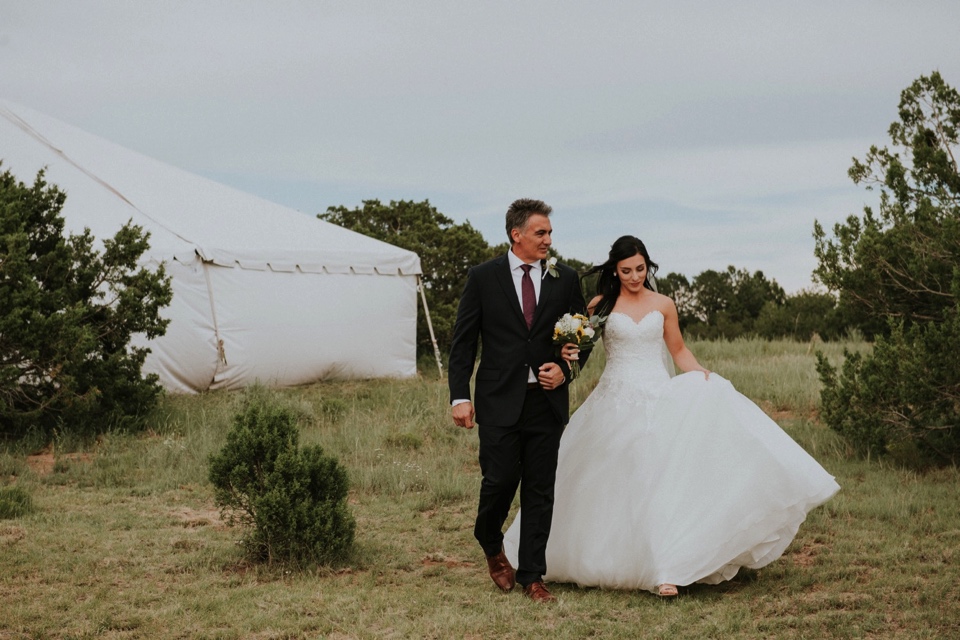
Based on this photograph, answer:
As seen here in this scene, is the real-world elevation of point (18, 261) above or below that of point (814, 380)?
above

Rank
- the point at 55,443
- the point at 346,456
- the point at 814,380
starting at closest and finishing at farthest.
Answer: the point at 346,456
the point at 55,443
the point at 814,380

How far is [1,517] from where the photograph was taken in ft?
23.2

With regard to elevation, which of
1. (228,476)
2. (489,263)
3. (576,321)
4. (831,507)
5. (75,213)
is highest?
(75,213)

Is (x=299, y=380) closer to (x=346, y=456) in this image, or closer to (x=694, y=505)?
(x=346, y=456)

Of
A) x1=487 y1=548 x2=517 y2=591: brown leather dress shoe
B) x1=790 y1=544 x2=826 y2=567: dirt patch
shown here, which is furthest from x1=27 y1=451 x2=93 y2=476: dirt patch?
x1=790 y1=544 x2=826 y2=567: dirt patch

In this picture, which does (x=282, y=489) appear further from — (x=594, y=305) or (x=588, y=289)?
(x=588, y=289)

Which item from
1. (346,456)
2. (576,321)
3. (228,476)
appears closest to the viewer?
(576,321)

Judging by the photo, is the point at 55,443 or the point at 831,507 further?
the point at 55,443

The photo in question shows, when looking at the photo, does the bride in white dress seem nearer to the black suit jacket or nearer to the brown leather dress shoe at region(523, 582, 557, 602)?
the brown leather dress shoe at region(523, 582, 557, 602)

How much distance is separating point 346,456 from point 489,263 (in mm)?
4704

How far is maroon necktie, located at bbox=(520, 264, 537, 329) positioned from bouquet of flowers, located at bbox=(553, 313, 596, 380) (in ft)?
0.56

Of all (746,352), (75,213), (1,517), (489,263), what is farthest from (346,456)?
(746,352)

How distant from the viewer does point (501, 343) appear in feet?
16.4

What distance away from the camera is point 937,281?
334 inches
